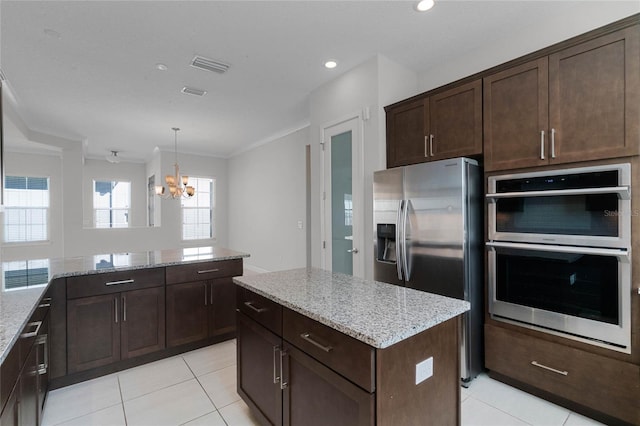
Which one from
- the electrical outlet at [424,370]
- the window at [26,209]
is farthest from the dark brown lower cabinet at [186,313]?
the window at [26,209]

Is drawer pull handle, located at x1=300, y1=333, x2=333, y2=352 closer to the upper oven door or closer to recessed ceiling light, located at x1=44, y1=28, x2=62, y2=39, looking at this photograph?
the upper oven door

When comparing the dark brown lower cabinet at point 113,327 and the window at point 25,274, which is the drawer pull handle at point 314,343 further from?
the dark brown lower cabinet at point 113,327

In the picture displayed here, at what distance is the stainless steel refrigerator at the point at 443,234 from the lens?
233 centimetres

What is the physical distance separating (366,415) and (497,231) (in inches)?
72.3

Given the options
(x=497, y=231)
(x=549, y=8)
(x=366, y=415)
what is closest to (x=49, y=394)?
(x=366, y=415)

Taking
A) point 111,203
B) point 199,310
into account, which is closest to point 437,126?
point 199,310

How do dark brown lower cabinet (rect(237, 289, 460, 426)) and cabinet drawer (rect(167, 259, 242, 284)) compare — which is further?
cabinet drawer (rect(167, 259, 242, 284))

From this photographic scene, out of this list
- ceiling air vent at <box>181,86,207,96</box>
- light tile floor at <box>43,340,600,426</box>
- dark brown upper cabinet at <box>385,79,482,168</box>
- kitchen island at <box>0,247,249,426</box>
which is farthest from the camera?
ceiling air vent at <box>181,86,207,96</box>

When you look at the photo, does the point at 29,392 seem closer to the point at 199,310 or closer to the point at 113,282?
the point at 113,282

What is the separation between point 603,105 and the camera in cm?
186

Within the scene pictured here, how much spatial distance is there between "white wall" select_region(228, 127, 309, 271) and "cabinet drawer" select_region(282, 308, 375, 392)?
370 cm

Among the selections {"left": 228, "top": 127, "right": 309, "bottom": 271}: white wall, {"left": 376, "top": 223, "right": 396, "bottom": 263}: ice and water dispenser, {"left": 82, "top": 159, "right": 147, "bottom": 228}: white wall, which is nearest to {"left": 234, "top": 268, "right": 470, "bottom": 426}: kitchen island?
{"left": 376, "top": 223, "right": 396, "bottom": 263}: ice and water dispenser

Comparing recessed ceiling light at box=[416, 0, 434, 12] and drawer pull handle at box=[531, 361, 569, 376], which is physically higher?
recessed ceiling light at box=[416, 0, 434, 12]

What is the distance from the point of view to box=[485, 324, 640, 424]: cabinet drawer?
5.90 ft
